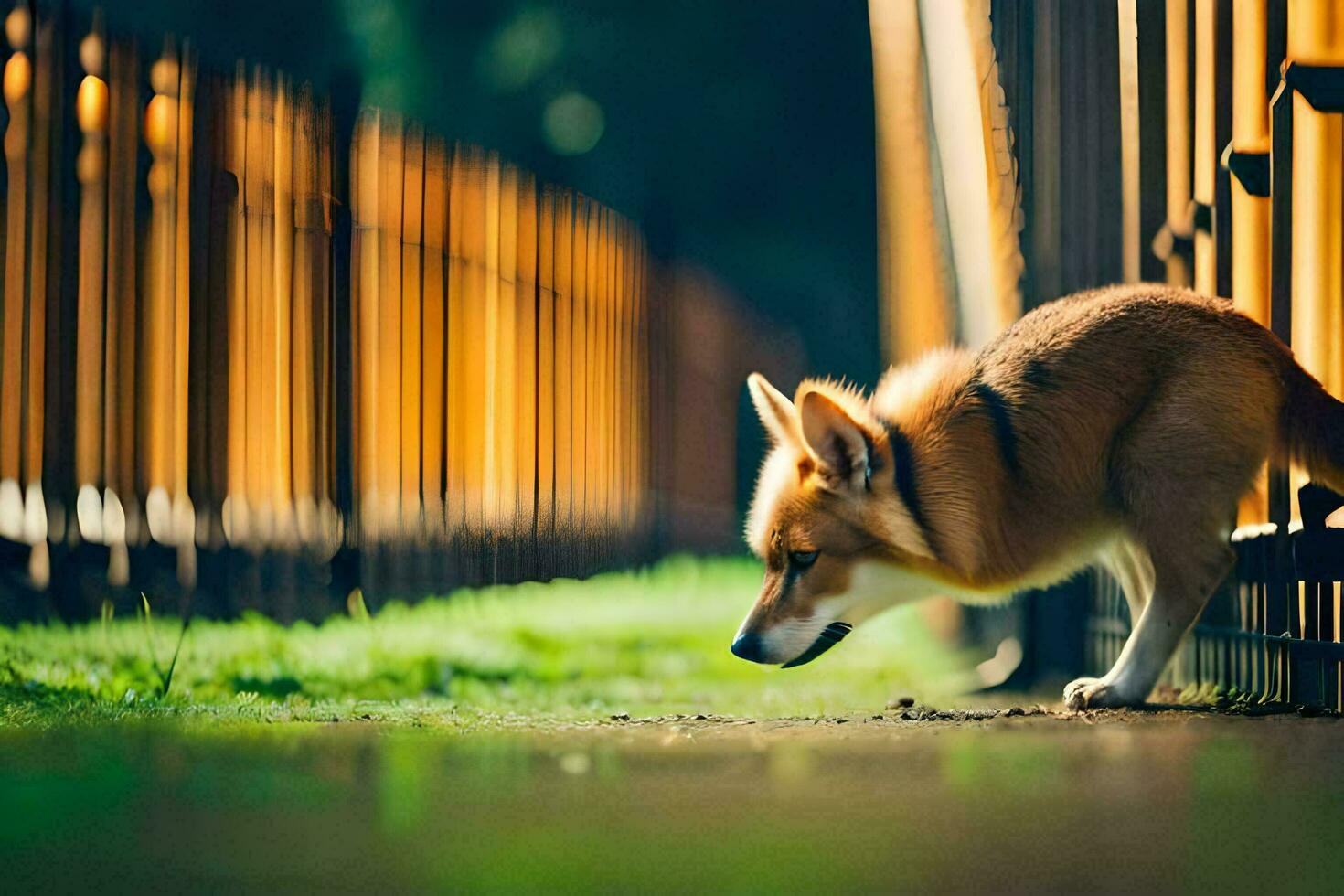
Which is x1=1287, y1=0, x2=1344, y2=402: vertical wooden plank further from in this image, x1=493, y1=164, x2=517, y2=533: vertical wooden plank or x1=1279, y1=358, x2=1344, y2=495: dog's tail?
x1=493, y1=164, x2=517, y2=533: vertical wooden plank

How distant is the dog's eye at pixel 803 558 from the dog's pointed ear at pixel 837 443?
194 mm

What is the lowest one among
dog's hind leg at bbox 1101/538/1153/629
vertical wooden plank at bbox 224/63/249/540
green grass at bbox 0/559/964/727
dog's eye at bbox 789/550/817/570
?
green grass at bbox 0/559/964/727

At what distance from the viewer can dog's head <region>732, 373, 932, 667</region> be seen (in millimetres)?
3666

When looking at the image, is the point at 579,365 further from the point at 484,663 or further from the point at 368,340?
the point at 484,663

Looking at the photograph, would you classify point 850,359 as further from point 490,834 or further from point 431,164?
point 490,834

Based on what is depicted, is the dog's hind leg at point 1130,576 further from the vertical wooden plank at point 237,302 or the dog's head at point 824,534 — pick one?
the vertical wooden plank at point 237,302

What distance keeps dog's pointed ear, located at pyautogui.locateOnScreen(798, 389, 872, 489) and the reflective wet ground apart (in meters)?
0.65

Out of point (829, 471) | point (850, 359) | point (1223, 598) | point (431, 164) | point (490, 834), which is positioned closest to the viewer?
point (490, 834)

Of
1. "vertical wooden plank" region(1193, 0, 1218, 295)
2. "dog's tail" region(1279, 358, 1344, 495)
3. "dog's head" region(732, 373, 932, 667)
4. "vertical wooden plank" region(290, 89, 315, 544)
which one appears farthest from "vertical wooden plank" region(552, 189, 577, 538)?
"dog's tail" region(1279, 358, 1344, 495)

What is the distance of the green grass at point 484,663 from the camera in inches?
162

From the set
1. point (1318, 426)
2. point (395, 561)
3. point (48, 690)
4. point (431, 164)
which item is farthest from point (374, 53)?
point (1318, 426)

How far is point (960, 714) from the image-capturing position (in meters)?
3.94

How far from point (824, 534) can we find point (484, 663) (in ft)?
4.44

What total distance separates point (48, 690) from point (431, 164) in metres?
2.11
